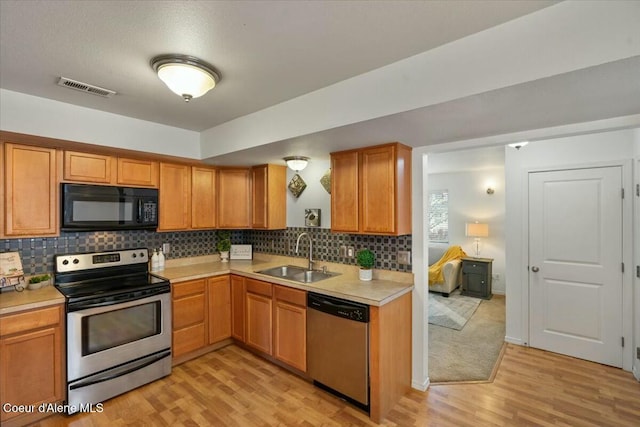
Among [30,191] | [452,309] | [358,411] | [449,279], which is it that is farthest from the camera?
[449,279]

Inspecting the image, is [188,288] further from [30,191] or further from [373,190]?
[373,190]

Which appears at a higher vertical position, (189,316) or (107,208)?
(107,208)

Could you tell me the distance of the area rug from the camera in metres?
4.14

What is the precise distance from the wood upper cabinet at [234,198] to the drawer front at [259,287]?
90 centimetres

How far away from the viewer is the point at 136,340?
2.58 m

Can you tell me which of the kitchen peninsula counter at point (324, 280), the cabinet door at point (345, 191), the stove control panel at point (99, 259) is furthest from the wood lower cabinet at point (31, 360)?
the cabinet door at point (345, 191)

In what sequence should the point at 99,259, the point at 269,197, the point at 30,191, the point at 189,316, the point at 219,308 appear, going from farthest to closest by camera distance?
the point at 269,197
the point at 219,308
the point at 189,316
the point at 99,259
the point at 30,191

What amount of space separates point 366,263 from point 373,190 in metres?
0.69

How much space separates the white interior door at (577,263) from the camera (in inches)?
116

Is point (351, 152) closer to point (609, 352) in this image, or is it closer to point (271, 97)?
point (271, 97)

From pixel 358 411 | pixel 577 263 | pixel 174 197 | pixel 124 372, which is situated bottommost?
pixel 358 411

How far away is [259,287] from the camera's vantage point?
10.1ft

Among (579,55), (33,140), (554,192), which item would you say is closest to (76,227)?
(33,140)

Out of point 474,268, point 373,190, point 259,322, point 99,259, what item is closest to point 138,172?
point 99,259
